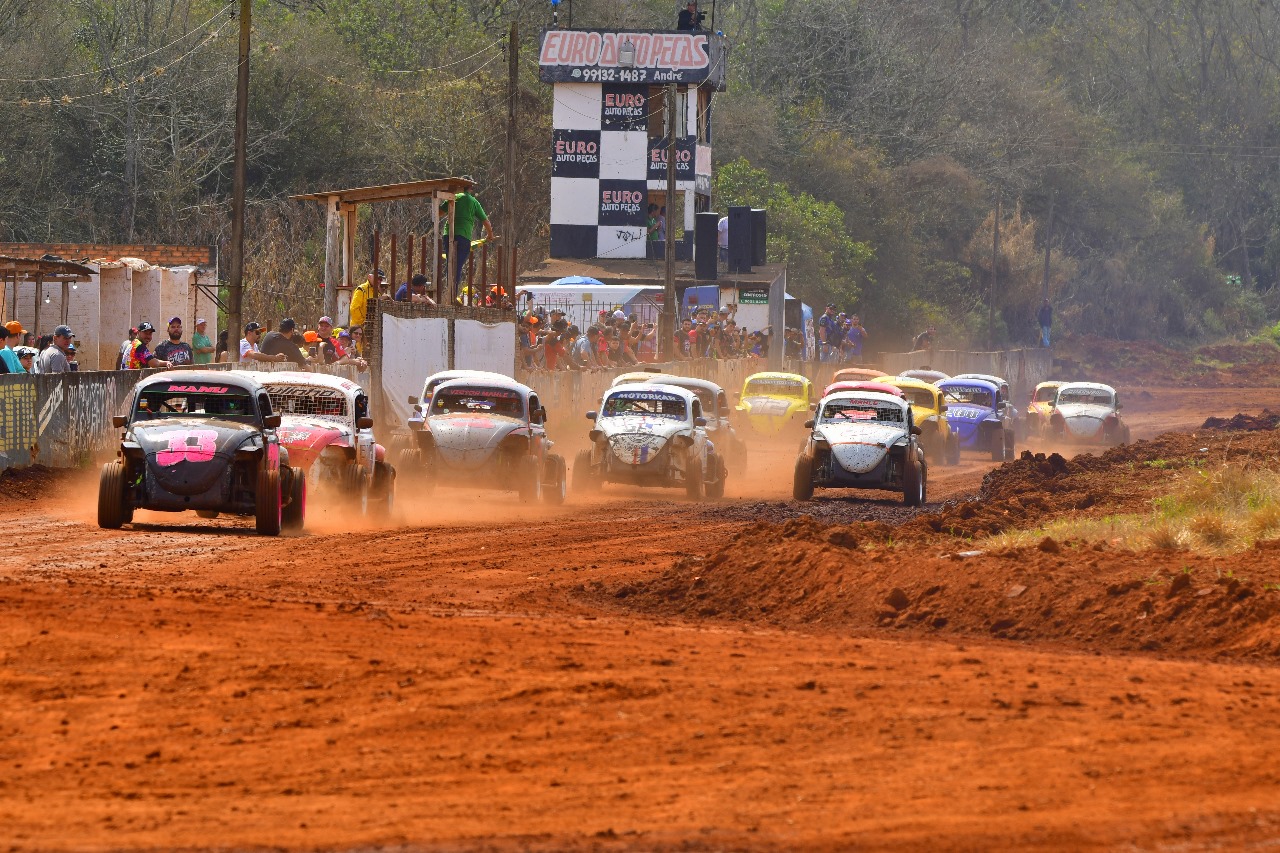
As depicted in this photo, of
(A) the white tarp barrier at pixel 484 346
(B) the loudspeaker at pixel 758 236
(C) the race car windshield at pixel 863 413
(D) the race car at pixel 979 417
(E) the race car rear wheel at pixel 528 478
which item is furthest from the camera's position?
(B) the loudspeaker at pixel 758 236

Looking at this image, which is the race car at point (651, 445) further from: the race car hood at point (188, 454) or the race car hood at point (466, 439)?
the race car hood at point (188, 454)

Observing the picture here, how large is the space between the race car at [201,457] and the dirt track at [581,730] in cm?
336

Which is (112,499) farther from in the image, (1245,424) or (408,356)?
(1245,424)

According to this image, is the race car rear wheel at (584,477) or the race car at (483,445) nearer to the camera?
the race car at (483,445)

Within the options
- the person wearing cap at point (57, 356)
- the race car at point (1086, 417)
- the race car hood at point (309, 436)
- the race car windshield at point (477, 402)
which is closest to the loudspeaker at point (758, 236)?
the race car at point (1086, 417)

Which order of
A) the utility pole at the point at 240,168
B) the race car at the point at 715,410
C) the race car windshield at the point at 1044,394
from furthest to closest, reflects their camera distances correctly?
the race car windshield at the point at 1044,394 < the utility pole at the point at 240,168 < the race car at the point at 715,410

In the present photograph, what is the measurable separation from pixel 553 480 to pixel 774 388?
15.3 m

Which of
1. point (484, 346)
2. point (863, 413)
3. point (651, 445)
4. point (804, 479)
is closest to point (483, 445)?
point (651, 445)

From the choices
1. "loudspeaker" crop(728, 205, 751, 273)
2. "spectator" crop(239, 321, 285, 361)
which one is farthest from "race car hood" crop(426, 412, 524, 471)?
"loudspeaker" crop(728, 205, 751, 273)

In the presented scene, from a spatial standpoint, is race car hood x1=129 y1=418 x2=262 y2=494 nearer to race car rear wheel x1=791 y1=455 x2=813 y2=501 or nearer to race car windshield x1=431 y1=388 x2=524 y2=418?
race car windshield x1=431 y1=388 x2=524 y2=418

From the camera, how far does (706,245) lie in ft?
171

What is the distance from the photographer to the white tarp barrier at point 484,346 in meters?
31.1

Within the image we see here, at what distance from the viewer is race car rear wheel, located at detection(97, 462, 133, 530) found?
53.6 ft

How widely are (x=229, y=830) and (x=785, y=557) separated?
8410 millimetres
